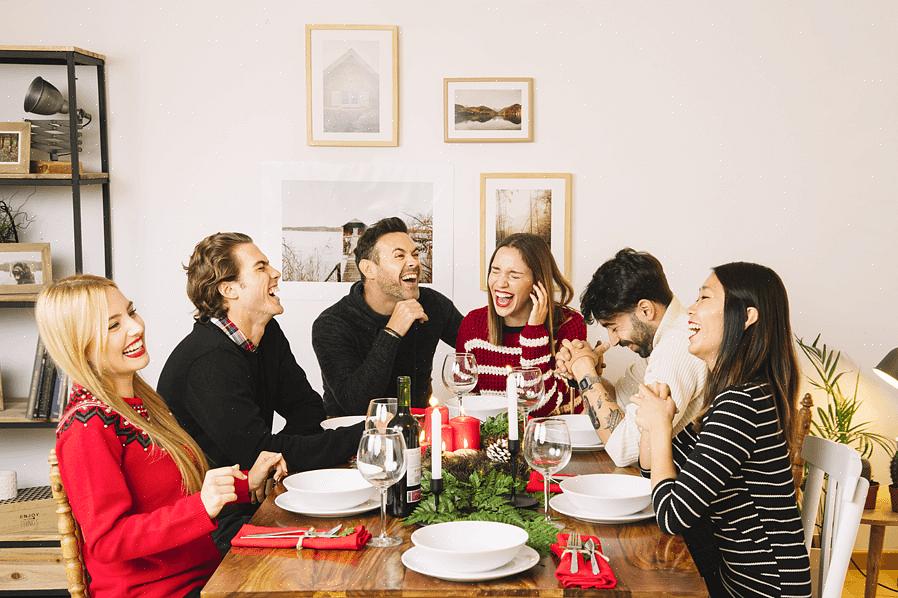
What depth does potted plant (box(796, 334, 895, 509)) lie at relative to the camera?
3.72 meters

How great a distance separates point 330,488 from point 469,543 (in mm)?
498

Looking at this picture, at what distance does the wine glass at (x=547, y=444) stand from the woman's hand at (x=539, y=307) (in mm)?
1417

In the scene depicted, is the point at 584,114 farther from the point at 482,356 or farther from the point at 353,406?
the point at 353,406

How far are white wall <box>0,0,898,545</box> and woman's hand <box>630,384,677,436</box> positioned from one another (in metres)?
1.88

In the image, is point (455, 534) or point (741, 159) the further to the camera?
point (741, 159)

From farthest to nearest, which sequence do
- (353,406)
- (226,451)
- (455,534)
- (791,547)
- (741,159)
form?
1. (741,159)
2. (353,406)
3. (226,451)
4. (791,547)
5. (455,534)

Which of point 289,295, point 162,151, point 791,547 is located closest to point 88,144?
point 162,151

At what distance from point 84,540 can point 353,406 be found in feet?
4.35

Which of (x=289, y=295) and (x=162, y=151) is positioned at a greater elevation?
(x=162, y=151)

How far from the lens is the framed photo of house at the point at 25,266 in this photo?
3.66m

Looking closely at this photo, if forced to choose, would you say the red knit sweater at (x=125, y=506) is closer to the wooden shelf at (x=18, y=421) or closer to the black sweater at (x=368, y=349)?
the black sweater at (x=368, y=349)

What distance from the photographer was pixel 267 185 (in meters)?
3.95

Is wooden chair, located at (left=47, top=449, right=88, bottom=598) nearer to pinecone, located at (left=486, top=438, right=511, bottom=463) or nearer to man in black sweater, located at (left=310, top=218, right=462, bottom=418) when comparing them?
pinecone, located at (left=486, top=438, right=511, bottom=463)

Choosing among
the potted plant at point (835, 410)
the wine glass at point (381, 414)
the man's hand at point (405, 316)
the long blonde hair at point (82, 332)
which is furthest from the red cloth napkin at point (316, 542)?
the potted plant at point (835, 410)
